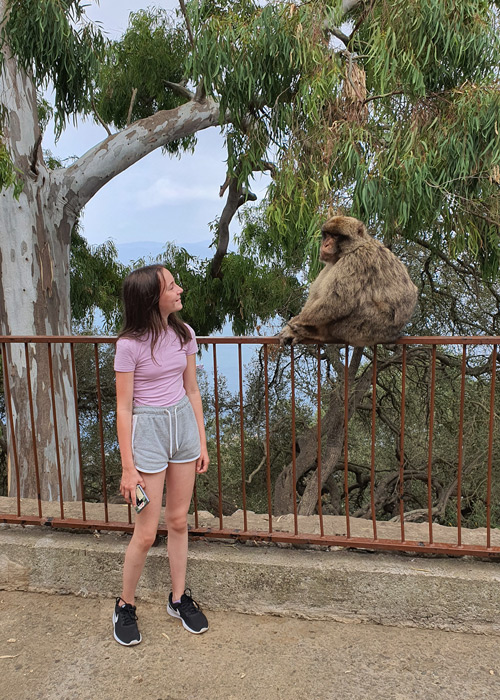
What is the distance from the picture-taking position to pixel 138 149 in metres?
9.34

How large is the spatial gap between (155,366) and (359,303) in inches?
59.5

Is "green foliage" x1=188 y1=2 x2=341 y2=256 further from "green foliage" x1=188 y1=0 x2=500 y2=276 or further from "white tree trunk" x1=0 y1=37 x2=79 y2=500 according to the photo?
"white tree trunk" x1=0 y1=37 x2=79 y2=500

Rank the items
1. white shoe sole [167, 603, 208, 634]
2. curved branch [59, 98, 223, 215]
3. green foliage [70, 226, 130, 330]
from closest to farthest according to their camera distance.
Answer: white shoe sole [167, 603, 208, 634] < curved branch [59, 98, 223, 215] < green foliage [70, 226, 130, 330]

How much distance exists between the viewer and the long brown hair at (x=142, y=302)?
2836 millimetres

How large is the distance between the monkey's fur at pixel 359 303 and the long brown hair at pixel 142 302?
1132mm

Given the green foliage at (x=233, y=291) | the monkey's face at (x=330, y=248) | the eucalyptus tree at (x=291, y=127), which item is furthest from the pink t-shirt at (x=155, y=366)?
the green foliage at (x=233, y=291)

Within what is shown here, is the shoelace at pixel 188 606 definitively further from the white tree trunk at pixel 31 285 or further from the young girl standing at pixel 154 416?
the white tree trunk at pixel 31 285

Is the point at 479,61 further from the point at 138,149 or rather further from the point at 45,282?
the point at 45,282

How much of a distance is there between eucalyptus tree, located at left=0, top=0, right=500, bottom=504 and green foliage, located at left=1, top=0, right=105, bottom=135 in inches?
0.9

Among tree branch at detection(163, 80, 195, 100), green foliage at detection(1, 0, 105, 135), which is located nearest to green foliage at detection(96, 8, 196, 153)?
tree branch at detection(163, 80, 195, 100)

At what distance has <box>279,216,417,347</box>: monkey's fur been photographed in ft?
12.4

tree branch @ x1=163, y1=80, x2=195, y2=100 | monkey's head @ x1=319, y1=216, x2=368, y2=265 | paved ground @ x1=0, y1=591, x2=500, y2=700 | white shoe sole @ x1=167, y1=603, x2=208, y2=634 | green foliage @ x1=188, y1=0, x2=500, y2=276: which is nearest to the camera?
paved ground @ x1=0, y1=591, x2=500, y2=700

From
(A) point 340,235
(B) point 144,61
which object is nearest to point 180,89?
(B) point 144,61

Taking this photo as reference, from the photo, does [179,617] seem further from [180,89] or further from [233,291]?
[180,89]
